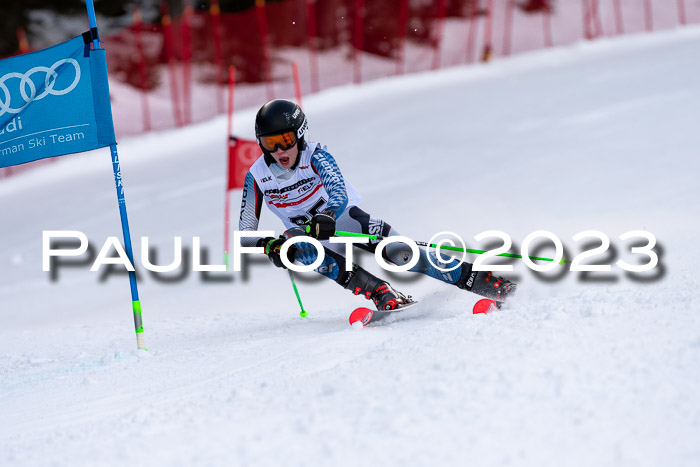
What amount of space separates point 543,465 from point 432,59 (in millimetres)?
16608

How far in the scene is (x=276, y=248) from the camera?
457cm

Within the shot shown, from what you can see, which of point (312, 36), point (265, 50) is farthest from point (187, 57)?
point (312, 36)

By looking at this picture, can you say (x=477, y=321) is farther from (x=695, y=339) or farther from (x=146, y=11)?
(x=146, y=11)

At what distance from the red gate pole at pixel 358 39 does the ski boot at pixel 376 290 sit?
1342 cm

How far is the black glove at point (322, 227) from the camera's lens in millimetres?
4234

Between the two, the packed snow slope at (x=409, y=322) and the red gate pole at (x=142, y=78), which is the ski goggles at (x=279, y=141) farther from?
the red gate pole at (x=142, y=78)

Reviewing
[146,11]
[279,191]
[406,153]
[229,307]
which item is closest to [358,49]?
[406,153]

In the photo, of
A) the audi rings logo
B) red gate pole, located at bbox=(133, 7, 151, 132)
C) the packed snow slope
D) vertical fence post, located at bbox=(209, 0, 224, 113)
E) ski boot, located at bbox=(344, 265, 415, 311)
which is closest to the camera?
the packed snow slope

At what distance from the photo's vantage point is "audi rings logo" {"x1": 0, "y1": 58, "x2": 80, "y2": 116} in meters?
4.64

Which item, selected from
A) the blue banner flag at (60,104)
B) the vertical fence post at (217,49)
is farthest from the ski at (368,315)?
the vertical fence post at (217,49)

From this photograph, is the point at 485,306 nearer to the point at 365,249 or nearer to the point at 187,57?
the point at 365,249

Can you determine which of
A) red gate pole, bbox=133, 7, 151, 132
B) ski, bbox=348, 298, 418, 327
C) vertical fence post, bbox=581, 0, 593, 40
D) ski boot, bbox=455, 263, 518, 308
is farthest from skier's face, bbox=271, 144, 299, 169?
vertical fence post, bbox=581, 0, 593, 40

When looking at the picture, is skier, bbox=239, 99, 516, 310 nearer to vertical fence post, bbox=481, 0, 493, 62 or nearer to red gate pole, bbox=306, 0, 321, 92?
red gate pole, bbox=306, 0, 321, 92

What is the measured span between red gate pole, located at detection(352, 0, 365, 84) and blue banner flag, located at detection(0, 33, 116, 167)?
43.4ft
